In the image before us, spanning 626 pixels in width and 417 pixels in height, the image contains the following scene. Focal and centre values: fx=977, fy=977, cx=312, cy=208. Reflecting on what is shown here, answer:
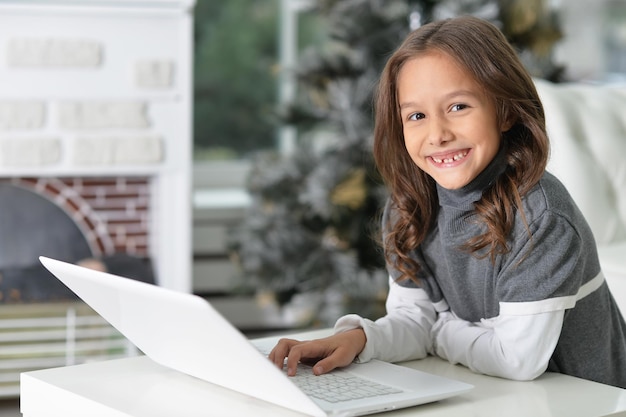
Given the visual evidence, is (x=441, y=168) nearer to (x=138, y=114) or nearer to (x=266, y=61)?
(x=138, y=114)

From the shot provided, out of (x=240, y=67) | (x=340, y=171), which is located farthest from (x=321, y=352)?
(x=240, y=67)

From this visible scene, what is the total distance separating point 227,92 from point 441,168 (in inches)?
108

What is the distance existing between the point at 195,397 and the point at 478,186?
510mm

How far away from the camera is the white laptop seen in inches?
40.3

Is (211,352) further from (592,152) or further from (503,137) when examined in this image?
(592,152)

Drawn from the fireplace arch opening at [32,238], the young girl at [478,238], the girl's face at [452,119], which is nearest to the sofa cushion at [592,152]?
the young girl at [478,238]

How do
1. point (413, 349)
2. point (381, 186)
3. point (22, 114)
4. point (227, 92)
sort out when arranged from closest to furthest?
1. point (413, 349)
2. point (22, 114)
3. point (381, 186)
4. point (227, 92)

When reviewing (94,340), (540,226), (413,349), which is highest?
(540,226)

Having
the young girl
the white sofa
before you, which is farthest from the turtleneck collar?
the white sofa

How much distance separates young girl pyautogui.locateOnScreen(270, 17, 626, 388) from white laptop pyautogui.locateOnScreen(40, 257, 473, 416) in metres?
0.11

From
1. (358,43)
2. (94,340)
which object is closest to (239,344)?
(94,340)

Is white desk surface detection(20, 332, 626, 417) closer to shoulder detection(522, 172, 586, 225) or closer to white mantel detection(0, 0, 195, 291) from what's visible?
shoulder detection(522, 172, 586, 225)

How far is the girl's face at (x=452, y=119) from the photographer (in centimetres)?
138

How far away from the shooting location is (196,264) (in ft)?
12.5
